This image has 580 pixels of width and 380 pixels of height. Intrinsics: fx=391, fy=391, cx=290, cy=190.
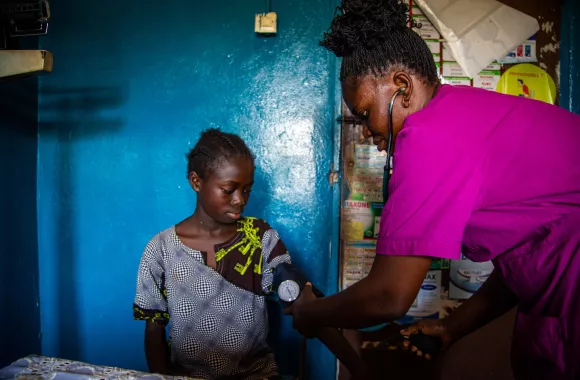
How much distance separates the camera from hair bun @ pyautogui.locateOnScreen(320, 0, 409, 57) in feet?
3.09

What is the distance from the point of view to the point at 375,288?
32.8 inches

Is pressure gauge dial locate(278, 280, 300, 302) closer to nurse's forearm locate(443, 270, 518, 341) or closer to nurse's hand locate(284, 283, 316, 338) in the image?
nurse's hand locate(284, 283, 316, 338)

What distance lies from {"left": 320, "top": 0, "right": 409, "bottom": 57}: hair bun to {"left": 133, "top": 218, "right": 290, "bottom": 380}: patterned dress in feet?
3.07

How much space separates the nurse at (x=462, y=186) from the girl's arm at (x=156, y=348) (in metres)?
0.83

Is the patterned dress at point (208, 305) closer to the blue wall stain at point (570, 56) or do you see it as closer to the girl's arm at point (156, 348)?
the girl's arm at point (156, 348)

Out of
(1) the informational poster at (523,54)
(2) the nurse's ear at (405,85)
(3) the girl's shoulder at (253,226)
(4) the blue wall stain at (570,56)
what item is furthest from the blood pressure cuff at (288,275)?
(4) the blue wall stain at (570,56)

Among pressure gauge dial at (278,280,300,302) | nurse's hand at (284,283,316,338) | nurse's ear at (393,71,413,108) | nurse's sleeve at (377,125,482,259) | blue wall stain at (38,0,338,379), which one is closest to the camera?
nurse's sleeve at (377,125,482,259)

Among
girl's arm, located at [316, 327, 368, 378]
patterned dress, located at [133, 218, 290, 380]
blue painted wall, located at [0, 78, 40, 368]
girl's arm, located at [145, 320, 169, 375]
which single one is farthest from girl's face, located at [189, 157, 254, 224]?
blue painted wall, located at [0, 78, 40, 368]

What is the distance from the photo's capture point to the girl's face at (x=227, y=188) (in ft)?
4.98

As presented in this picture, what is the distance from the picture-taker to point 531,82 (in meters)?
1.96

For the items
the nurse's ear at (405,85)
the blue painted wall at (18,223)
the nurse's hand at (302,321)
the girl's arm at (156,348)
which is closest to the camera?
the nurse's ear at (405,85)

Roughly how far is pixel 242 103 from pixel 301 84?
0.32 meters

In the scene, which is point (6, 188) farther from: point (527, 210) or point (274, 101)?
point (527, 210)

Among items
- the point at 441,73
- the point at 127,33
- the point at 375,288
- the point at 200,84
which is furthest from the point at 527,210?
the point at 127,33
